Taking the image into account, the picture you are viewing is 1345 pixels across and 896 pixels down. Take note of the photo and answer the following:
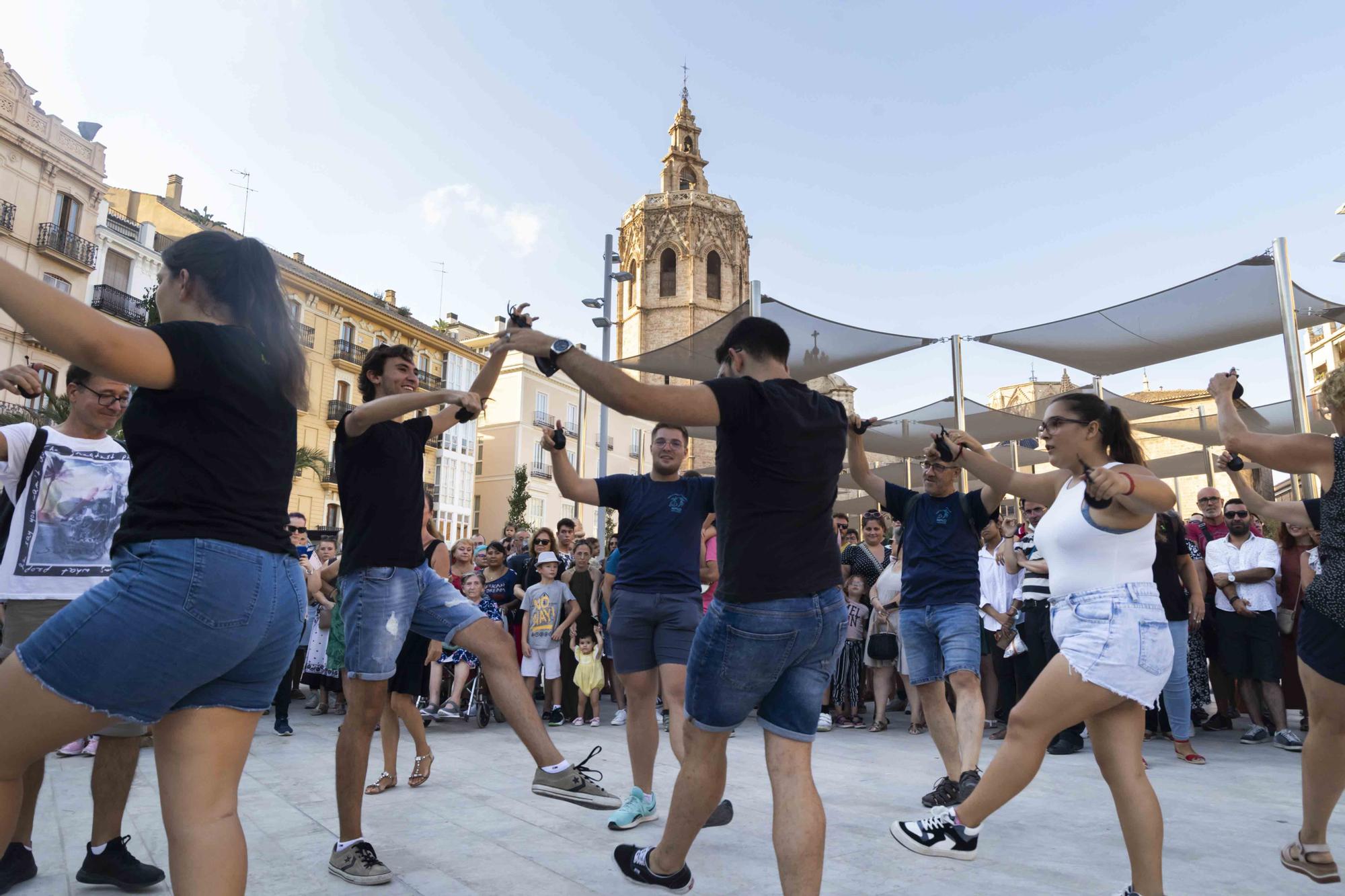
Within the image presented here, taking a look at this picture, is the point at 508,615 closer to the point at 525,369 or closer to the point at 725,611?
the point at 725,611

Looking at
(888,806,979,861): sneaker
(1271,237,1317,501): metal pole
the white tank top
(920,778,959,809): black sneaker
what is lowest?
(920,778,959,809): black sneaker

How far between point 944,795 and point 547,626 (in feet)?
16.9

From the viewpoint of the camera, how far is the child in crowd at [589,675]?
863 centimetres

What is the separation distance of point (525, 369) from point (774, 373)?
44.7m

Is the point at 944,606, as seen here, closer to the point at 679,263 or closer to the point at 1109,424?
the point at 1109,424

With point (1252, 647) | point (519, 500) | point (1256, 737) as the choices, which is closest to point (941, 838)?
point (1256, 737)

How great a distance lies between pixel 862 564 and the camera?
946 cm

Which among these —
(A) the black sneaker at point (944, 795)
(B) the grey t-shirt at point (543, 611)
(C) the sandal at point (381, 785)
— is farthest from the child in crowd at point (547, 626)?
(A) the black sneaker at point (944, 795)

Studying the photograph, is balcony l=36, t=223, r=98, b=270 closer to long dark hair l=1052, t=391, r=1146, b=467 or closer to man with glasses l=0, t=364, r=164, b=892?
man with glasses l=0, t=364, r=164, b=892

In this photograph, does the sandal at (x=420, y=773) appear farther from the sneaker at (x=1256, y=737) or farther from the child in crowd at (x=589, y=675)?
the sneaker at (x=1256, y=737)

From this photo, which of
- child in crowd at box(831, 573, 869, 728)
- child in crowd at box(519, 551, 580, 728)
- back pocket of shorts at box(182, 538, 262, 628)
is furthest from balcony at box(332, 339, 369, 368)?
back pocket of shorts at box(182, 538, 262, 628)

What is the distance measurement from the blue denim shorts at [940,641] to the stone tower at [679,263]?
45.9 m

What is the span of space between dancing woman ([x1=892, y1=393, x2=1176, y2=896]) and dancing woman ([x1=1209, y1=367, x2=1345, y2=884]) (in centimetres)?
61

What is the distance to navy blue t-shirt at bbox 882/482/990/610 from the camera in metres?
4.91
